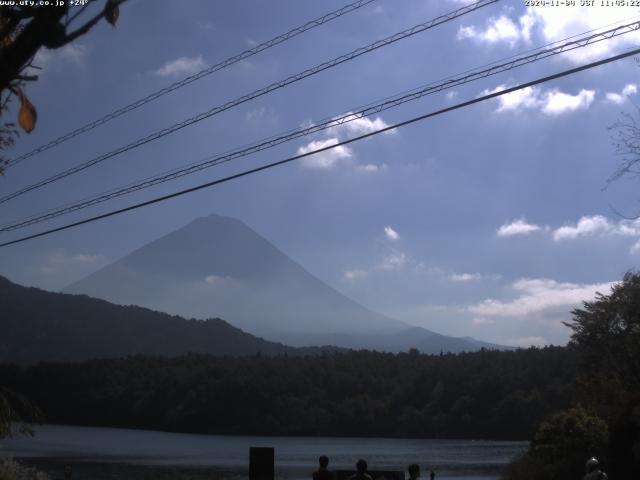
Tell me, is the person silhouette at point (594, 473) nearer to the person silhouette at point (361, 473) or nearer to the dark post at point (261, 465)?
the person silhouette at point (361, 473)

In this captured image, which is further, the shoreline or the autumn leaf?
the shoreline

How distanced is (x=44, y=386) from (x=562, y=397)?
72296 millimetres

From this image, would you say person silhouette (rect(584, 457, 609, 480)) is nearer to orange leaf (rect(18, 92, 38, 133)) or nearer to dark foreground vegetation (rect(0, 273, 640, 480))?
orange leaf (rect(18, 92, 38, 133))

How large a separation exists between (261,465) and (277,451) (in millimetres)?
89224

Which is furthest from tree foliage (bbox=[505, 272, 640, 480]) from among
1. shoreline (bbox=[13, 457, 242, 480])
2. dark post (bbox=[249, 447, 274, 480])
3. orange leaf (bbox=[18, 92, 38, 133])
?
shoreline (bbox=[13, 457, 242, 480])

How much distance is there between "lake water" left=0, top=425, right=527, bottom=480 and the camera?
7288 cm

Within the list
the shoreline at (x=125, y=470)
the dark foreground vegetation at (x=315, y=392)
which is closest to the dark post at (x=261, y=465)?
the shoreline at (x=125, y=470)

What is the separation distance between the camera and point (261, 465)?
35.1 ft

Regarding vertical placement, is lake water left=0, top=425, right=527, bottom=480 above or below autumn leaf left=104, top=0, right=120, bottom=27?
below

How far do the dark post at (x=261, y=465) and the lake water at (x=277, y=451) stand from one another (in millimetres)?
49362

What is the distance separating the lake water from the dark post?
49362mm

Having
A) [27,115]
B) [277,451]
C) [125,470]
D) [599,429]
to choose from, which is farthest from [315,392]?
[27,115]

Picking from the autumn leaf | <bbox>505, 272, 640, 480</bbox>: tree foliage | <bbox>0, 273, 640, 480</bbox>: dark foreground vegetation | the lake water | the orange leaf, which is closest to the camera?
the autumn leaf

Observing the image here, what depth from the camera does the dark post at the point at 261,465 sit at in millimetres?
10680
